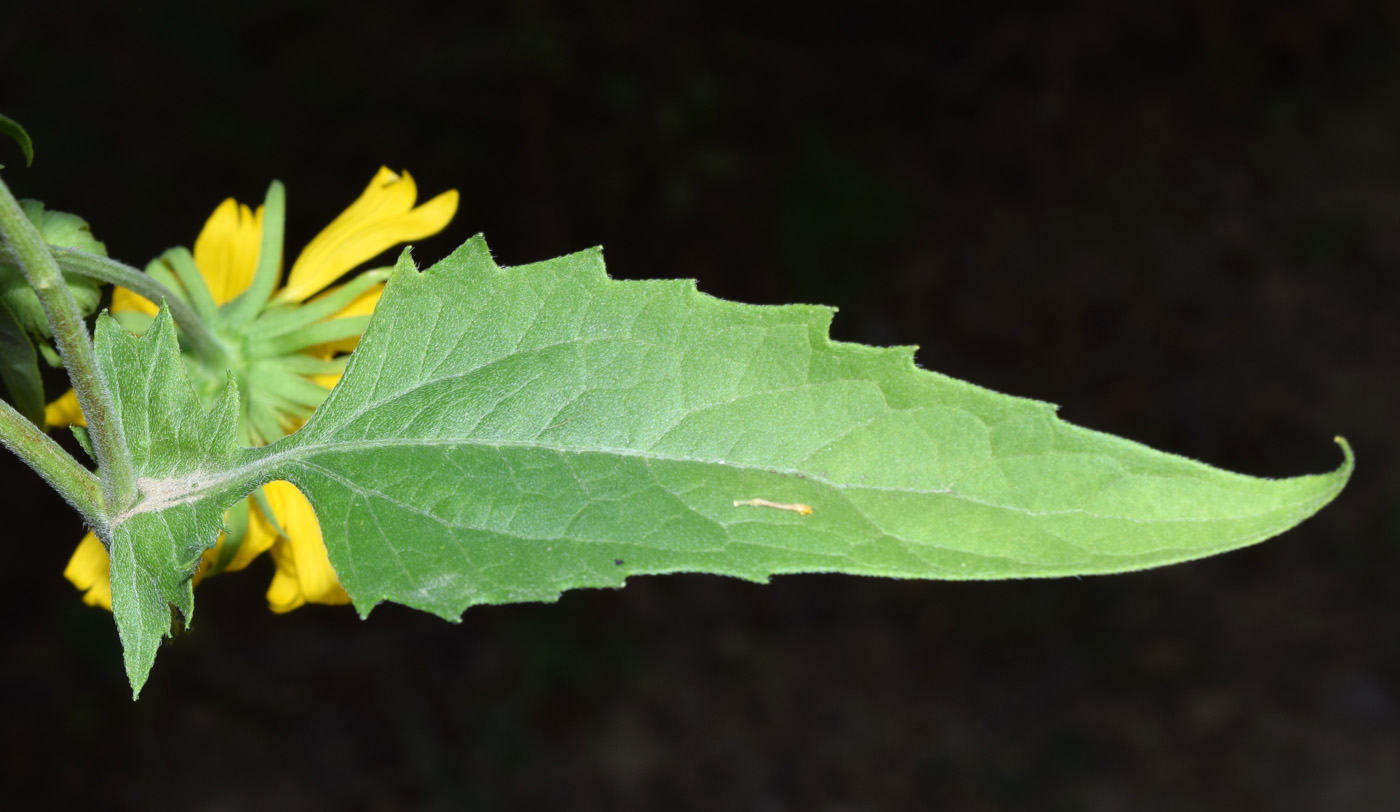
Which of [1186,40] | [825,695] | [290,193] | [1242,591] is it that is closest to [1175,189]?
[1186,40]

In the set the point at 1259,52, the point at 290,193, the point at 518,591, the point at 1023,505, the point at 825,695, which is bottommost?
the point at 518,591

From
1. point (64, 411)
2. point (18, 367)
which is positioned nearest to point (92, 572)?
point (64, 411)

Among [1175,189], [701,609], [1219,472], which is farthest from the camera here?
[1175,189]

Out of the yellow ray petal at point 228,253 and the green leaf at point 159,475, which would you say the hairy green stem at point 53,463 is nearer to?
the green leaf at point 159,475

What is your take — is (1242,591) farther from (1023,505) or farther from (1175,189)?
(1023,505)

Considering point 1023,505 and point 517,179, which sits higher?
point 517,179
